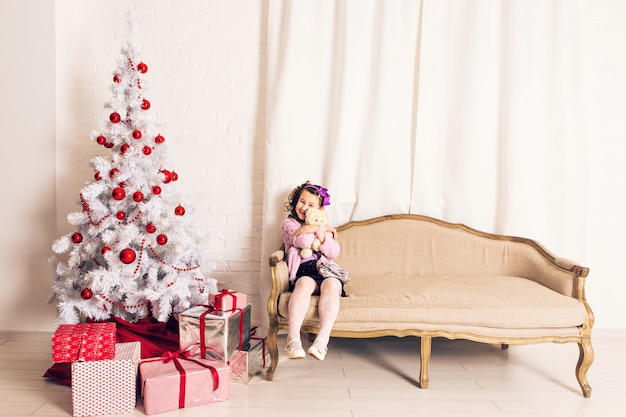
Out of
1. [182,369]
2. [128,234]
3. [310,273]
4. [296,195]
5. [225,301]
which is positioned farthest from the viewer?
[296,195]

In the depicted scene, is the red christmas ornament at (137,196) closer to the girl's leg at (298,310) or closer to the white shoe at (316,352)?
the girl's leg at (298,310)

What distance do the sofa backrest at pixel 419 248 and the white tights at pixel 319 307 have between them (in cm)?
61

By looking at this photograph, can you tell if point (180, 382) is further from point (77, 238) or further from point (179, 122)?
point (179, 122)

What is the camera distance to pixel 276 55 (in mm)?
3396

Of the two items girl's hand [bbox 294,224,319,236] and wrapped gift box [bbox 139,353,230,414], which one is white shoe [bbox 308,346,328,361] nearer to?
wrapped gift box [bbox 139,353,230,414]

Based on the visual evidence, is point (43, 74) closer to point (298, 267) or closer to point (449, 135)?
point (298, 267)

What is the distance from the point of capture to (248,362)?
2742 millimetres

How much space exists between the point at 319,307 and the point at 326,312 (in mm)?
72

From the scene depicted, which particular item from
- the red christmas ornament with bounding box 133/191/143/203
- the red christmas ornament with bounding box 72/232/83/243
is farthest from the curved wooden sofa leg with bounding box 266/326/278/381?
the red christmas ornament with bounding box 72/232/83/243

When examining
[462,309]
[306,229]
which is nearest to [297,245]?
[306,229]

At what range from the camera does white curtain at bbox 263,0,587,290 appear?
3.38m

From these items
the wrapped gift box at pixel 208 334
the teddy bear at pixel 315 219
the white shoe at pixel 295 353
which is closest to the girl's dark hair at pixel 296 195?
the teddy bear at pixel 315 219

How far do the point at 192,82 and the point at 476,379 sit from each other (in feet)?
7.95

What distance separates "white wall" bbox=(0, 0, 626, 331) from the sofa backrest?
0.59m
